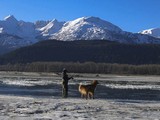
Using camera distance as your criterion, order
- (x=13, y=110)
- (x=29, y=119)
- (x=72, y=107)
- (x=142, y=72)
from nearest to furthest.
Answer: (x=29, y=119) → (x=13, y=110) → (x=72, y=107) → (x=142, y=72)

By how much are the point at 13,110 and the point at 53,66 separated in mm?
147112

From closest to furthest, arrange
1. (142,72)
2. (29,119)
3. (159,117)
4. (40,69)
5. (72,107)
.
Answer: (29,119), (159,117), (72,107), (142,72), (40,69)

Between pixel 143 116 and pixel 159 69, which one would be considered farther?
pixel 159 69

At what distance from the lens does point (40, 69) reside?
525 ft

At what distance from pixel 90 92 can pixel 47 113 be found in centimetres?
989

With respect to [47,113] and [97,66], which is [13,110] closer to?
[47,113]

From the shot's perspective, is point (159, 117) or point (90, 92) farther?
point (90, 92)

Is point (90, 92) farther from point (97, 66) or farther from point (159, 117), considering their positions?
point (97, 66)

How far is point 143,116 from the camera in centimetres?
1536

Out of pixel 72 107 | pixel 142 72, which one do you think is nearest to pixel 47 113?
pixel 72 107

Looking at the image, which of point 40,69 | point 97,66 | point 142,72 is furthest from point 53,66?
point 142,72

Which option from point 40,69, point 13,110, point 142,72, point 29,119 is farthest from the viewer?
point 40,69

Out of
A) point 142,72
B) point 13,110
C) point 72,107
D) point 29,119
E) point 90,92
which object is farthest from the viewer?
point 142,72

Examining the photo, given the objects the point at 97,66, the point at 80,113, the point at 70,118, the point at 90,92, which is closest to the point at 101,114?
the point at 80,113
